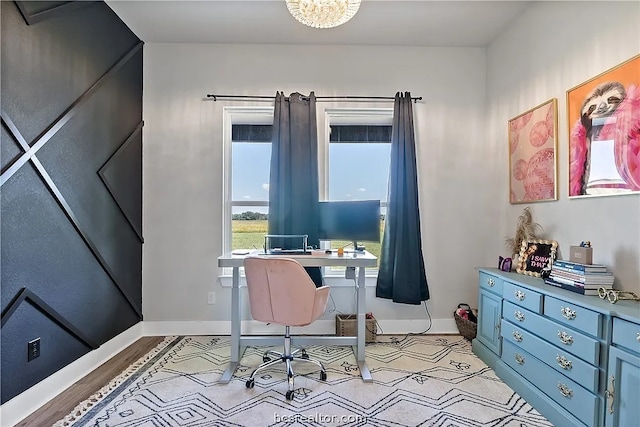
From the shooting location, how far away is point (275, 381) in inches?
96.5

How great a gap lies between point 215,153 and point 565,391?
128 inches

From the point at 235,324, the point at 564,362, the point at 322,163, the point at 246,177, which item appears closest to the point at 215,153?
the point at 246,177

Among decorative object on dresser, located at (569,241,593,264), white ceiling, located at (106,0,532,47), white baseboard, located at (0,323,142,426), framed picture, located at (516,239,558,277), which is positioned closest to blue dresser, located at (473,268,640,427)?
framed picture, located at (516,239,558,277)

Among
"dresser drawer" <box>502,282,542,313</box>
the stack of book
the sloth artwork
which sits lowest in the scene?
"dresser drawer" <box>502,282,542,313</box>

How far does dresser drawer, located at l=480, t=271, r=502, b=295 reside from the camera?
8.61ft

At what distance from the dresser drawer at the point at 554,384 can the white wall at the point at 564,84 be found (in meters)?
0.64

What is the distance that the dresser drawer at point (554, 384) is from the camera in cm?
175

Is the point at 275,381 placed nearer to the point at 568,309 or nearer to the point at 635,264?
the point at 568,309

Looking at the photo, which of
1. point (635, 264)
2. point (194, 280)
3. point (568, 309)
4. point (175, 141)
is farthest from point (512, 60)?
point (194, 280)

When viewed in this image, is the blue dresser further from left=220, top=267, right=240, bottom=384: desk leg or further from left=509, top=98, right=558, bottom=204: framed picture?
left=220, top=267, right=240, bottom=384: desk leg

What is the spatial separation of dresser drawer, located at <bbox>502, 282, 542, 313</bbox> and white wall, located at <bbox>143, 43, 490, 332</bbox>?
1.00 meters

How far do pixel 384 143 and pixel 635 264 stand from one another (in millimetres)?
2236

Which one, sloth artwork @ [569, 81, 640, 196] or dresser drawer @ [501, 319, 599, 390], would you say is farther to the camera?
sloth artwork @ [569, 81, 640, 196]

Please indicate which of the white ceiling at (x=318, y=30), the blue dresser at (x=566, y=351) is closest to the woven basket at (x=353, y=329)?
the blue dresser at (x=566, y=351)
